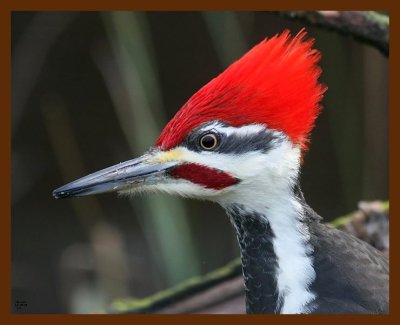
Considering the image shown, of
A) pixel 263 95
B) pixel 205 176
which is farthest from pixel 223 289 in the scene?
pixel 263 95

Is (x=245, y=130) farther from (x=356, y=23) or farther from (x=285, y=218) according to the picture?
(x=356, y=23)

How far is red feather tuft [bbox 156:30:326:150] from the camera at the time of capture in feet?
7.75

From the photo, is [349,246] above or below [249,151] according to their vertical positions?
below

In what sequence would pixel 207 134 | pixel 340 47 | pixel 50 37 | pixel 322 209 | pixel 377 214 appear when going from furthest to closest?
pixel 50 37 → pixel 322 209 → pixel 340 47 → pixel 377 214 → pixel 207 134

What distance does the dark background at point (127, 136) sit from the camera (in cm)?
381

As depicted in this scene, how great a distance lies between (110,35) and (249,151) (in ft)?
6.41

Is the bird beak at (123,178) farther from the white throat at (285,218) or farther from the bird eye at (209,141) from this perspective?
the white throat at (285,218)

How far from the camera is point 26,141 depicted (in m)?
4.66

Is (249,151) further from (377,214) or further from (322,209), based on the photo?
(322,209)

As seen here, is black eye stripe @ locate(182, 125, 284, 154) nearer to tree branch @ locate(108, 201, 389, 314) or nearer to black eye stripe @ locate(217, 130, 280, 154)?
black eye stripe @ locate(217, 130, 280, 154)

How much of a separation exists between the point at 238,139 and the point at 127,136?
5.75 feet

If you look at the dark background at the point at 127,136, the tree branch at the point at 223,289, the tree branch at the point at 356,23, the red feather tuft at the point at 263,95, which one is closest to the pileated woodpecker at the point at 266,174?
the red feather tuft at the point at 263,95

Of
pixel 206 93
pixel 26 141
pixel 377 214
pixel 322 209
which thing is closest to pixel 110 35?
pixel 26 141

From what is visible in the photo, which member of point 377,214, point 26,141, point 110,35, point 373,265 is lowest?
point 373,265
